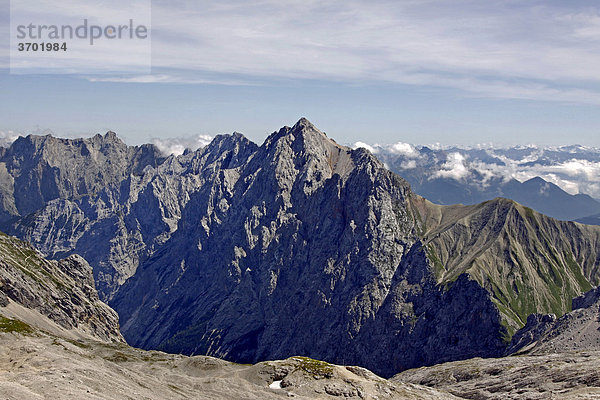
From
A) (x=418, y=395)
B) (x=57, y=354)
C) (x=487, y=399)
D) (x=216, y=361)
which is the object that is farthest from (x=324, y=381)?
(x=57, y=354)

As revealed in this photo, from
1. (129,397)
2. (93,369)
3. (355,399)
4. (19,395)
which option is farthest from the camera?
(355,399)

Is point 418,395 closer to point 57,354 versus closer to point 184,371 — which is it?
point 184,371

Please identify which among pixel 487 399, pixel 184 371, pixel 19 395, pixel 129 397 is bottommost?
pixel 487 399

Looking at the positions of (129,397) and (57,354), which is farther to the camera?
(57,354)

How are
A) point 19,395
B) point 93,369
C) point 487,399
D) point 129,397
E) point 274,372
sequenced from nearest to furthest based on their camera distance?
point 19,395
point 129,397
point 93,369
point 274,372
point 487,399

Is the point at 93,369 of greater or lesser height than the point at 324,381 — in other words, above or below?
above

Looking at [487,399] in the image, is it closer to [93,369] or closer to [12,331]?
[93,369]

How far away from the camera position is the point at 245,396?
136875 millimetres

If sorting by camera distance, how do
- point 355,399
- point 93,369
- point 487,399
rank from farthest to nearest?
point 487,399 → point 355,399 → point 93,369

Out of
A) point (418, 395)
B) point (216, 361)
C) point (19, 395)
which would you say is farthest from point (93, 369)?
point (418, 395)

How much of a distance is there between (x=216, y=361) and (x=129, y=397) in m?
62.4

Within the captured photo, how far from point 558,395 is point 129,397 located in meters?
125

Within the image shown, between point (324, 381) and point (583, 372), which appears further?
point (583, 372)

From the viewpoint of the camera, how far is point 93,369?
426 feet
